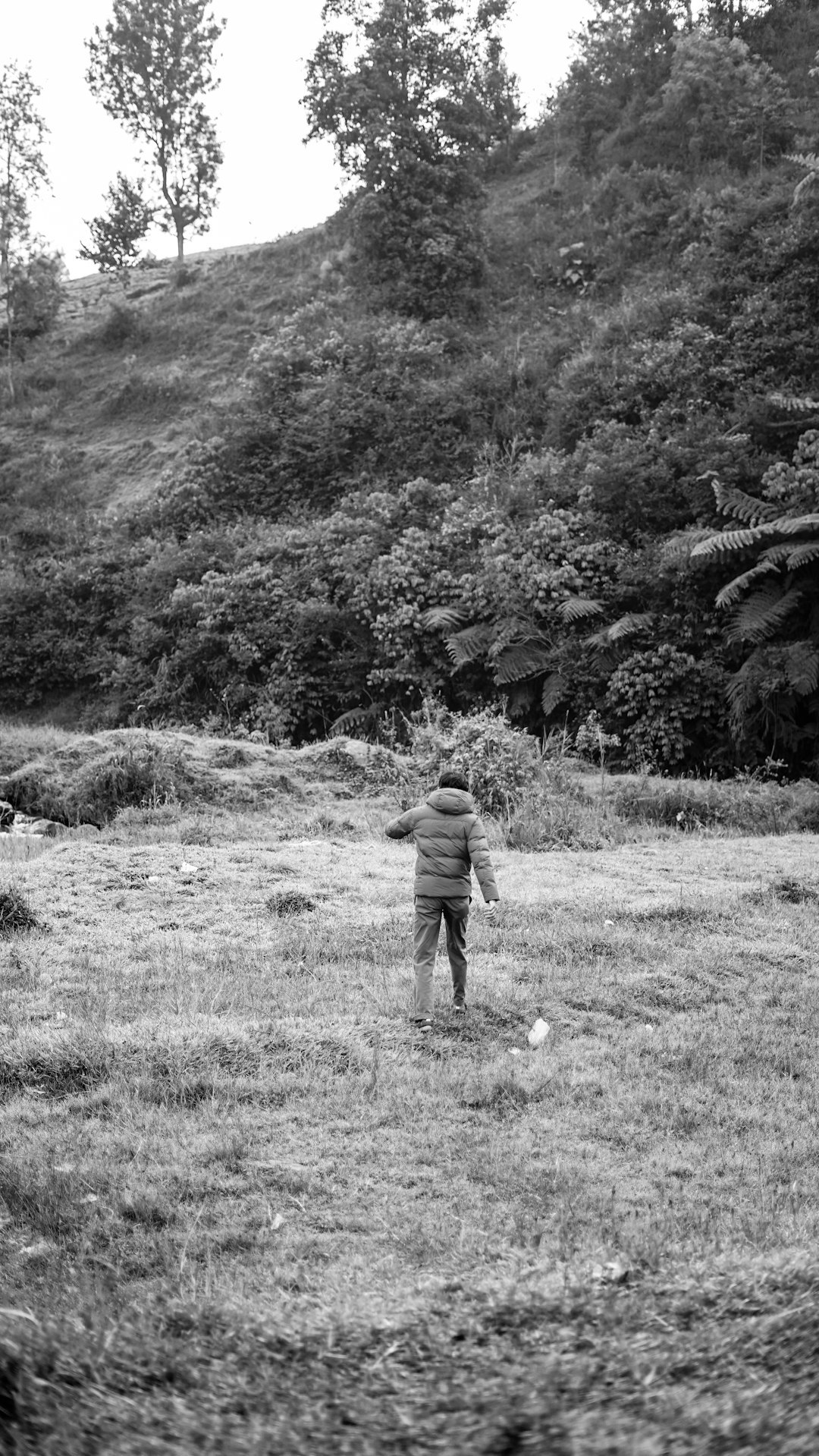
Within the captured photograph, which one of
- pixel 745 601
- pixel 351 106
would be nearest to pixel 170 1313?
pixel 745 601

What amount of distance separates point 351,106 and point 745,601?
20.9 meters

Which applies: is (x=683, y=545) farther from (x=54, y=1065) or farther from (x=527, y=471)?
(x=54, y=1065)

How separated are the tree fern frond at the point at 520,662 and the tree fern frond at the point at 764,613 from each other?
3379 mm

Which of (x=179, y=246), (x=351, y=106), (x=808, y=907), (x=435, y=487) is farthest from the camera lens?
(x=179, y=246)

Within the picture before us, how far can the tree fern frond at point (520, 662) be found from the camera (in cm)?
1909

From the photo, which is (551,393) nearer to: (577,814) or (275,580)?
(275,580)

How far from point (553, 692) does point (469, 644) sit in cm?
198

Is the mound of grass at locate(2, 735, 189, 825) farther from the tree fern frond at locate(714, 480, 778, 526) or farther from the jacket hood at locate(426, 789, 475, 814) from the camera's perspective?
the tree fern frond at locate(714, 480, 778, 526)

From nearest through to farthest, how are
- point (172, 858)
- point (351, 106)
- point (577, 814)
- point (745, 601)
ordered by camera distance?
point (172, 858) < point (577, 814) < point (745, 601) < point (351, 106)

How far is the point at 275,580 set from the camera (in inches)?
917

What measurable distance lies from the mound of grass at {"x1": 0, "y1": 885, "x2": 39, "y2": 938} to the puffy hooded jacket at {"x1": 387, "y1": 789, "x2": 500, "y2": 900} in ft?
11.0

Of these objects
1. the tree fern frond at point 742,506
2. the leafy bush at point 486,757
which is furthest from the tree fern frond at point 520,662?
the tree fern frond at point 742,506

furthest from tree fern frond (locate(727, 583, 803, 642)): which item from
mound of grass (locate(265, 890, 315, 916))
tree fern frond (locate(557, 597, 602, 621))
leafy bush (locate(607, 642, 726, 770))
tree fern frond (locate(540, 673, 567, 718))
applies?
mound of grass (locate(265, 890, 315, 916))

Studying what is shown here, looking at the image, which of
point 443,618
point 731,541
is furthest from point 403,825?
point 443,618
